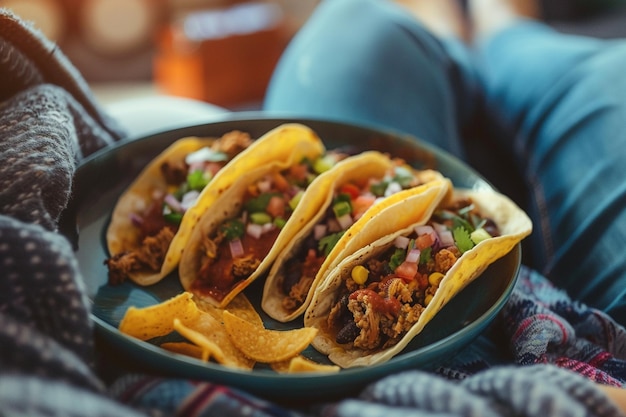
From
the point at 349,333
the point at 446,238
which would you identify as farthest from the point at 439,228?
the point at 349,333

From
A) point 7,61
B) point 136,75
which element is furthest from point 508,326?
point 136,75

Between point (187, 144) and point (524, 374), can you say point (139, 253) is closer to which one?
point (187, 144)

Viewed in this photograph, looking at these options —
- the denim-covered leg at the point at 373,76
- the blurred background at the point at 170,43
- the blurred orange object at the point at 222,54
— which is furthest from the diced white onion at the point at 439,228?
the blurred orange object at the point at 222,54

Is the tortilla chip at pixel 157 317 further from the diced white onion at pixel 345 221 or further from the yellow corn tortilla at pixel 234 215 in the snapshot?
the diced white onion at pixel 345 221

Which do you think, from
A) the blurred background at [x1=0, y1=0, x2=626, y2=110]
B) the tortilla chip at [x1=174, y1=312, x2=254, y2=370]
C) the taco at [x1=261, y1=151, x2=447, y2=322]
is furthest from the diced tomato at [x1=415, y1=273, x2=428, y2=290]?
the blurred background at [x1=0, y1=0, x2=626, y2=110]

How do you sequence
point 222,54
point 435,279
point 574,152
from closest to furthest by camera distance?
point 435,279, point 574,152, point 222,54

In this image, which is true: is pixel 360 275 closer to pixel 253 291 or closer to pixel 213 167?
pixel 253 291
